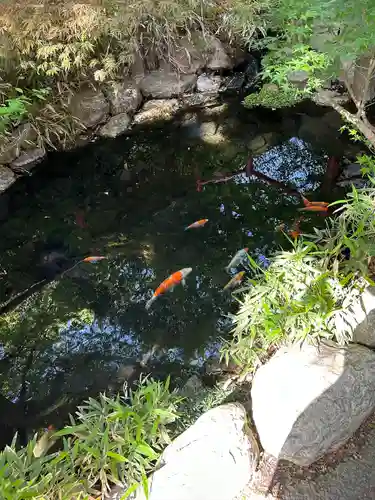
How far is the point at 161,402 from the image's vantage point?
309 cm

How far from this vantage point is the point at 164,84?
289 inches

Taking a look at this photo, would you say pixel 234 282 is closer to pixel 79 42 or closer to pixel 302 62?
pixel 302 62

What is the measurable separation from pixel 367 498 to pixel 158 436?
A: 4.54 feet

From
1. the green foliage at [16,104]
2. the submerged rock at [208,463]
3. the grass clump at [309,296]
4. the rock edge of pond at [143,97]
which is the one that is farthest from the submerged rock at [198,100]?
the submerged rock at [208,463]

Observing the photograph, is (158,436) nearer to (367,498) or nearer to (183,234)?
(367,498)

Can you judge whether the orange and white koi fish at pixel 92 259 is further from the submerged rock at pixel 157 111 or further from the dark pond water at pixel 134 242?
the submerged rock at pixel 157 111

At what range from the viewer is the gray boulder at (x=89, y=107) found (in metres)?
6.74

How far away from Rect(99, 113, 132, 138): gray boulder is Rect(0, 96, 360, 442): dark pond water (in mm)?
236

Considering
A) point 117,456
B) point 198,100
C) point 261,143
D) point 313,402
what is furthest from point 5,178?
point 313,402

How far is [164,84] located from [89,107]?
4.76ft

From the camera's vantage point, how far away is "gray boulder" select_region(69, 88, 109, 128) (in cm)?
674

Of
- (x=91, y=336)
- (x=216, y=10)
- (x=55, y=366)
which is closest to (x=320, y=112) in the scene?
(x=216, y=10)

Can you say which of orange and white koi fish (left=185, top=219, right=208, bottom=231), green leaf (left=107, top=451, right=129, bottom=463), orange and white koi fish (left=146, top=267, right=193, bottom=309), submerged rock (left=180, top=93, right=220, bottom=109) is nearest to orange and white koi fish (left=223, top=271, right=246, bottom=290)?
orange and white koi fish (left=146, top=267, right=193, bottom=309)

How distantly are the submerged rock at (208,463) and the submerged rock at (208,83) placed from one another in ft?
21.0
